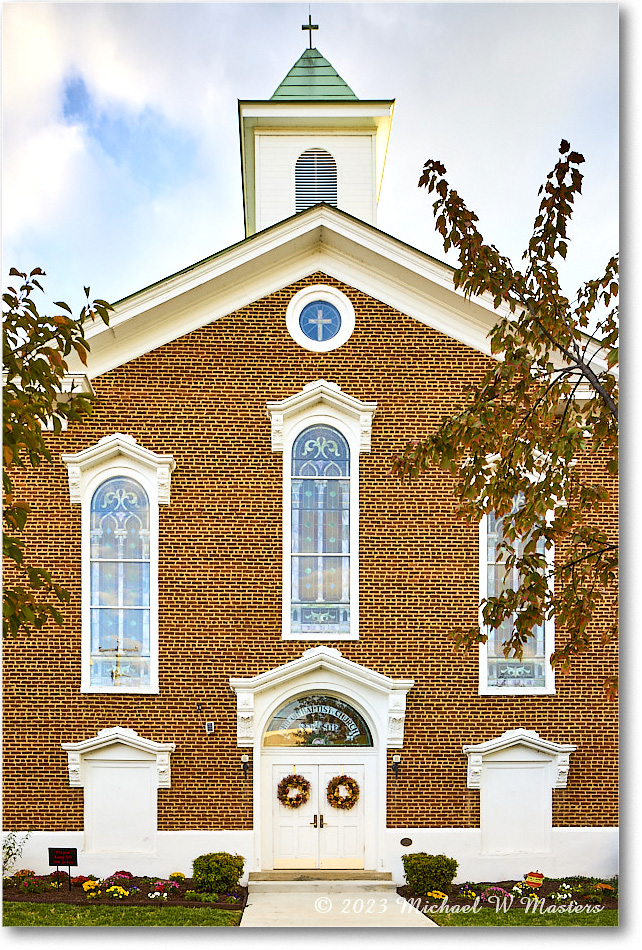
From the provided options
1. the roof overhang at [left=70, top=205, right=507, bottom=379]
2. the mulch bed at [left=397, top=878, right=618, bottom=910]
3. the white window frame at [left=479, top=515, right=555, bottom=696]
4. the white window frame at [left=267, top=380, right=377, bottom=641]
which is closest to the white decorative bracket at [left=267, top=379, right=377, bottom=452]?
the white window frame at [left=267, top=380, right=377, bottom=641]

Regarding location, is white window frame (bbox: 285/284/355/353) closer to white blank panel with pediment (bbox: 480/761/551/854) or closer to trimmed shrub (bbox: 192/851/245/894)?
white blank panel with pediment (bbox: 480/761/551/854)

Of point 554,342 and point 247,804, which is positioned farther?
point 247,804

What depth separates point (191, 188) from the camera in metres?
7.78

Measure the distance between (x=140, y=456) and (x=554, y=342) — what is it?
4298 millimetres

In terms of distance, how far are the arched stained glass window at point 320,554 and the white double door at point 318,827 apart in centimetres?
118

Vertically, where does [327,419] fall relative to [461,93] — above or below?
below

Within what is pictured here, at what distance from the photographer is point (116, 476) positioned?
9.34 m

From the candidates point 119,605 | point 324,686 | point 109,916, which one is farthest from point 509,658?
point 109,916

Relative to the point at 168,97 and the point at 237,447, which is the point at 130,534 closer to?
the point at 237,447

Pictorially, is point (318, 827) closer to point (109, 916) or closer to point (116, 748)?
point (116, 748)

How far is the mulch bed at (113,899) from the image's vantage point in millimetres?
7406

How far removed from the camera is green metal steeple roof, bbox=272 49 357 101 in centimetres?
806

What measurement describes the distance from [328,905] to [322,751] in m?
1.89

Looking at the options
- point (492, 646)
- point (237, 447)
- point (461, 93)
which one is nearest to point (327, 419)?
point (237, 447)
